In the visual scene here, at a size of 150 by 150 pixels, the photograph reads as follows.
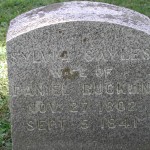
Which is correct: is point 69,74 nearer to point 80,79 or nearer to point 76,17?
point 80,79

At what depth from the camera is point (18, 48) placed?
4.12 metres

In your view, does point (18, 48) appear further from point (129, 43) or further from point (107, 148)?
point (107, 148)

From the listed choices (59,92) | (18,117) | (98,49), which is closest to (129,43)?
(98,49)

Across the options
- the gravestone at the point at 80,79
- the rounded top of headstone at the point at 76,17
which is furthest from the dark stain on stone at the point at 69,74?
the rounded top of headstone at the point at 76,17

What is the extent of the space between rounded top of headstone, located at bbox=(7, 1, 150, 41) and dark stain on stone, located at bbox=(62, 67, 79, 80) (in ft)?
1.33

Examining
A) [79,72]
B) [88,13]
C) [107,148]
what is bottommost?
[107,148]

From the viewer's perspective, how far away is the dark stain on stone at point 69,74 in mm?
4180

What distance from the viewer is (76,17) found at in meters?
4.14

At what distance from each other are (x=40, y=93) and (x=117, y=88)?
65 centimetres

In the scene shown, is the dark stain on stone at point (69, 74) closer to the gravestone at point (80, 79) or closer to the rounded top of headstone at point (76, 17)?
the gravestone at point (80, 79)

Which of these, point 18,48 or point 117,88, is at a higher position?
point 18,48

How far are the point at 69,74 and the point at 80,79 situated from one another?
104 millimetres

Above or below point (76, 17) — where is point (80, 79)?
below

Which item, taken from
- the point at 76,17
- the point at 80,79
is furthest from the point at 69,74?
the point at 76,17
